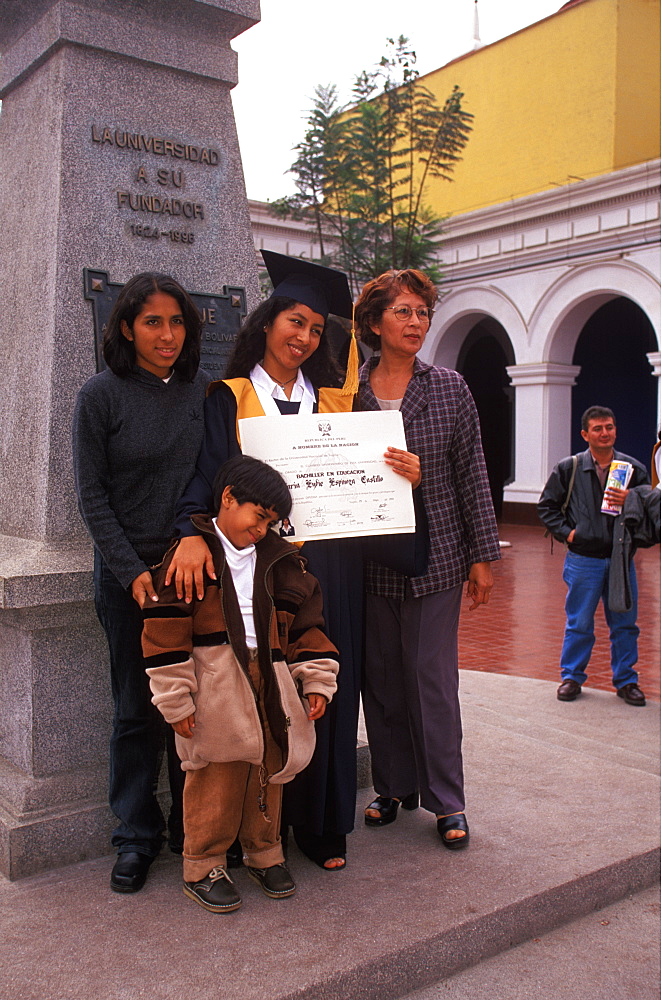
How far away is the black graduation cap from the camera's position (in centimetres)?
298

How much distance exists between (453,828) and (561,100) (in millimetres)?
16388

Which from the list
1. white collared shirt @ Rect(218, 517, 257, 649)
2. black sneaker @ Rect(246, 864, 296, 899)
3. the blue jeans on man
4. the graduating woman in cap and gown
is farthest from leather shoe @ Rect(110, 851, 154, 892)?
the blue jeans on man

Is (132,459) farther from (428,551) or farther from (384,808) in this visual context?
Answer: (384,808)

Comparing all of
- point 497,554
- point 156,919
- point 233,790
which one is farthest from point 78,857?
point 497,554

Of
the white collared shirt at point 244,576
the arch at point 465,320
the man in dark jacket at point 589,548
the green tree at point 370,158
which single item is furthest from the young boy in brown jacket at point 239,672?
the arch at point 465,320

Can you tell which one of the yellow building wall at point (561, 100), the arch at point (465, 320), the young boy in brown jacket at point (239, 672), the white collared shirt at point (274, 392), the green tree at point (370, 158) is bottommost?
the young boy in brown jacket at point (239, 672)

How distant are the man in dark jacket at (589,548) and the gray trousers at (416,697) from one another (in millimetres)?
2847

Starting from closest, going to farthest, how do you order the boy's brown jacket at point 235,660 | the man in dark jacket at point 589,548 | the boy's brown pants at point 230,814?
the boy's brown jacket at point 235,660 → the boy's brown pants at point 230,814 → the man in dark jacket at point 589,548

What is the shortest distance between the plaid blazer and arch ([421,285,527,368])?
549 inches

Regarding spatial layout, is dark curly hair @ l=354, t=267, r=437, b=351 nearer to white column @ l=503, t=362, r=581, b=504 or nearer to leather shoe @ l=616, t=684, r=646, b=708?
leather shoe @ l=616, t=684, r=646, b=708

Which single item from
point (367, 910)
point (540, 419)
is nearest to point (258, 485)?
point (367, 910)

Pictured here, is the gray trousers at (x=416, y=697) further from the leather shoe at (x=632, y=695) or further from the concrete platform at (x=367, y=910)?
the leather shoe at (x=632, y=695)

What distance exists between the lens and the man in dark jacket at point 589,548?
6.14 meters

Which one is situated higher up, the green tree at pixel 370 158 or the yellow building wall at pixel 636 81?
the yellow building wall at pixel 636 81
